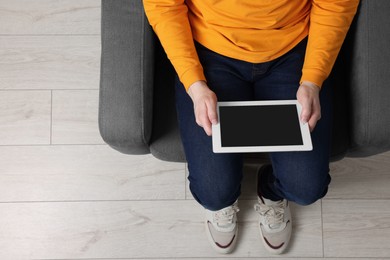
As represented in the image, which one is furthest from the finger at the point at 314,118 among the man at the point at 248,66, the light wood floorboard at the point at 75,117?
the light wood floorboard at the point at 75,117

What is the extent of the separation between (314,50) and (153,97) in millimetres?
406

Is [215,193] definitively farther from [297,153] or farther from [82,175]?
[82,175]

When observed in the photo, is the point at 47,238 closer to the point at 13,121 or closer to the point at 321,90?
the point at 13,121

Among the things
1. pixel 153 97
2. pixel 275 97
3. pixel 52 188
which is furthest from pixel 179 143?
pixel 52 188

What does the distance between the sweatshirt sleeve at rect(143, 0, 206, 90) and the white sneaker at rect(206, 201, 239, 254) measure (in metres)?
0.47

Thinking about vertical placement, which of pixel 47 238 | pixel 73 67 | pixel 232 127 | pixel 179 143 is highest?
pixel 232 127

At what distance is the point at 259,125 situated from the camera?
1029mm

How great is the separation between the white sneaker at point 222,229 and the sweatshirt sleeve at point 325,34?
0.49 metres

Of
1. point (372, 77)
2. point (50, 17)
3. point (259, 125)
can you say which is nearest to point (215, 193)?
point (259, 125)

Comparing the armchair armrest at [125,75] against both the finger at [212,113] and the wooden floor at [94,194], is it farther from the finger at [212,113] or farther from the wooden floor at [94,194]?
the wooden floor at [94,194]

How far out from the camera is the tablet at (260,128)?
3.29 ft

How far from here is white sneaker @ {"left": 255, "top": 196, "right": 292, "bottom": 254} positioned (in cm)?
140

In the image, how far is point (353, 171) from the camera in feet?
4.99

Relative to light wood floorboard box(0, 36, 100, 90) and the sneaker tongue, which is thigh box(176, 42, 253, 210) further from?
light wood floorboard box(0, 36, 100, 90)
